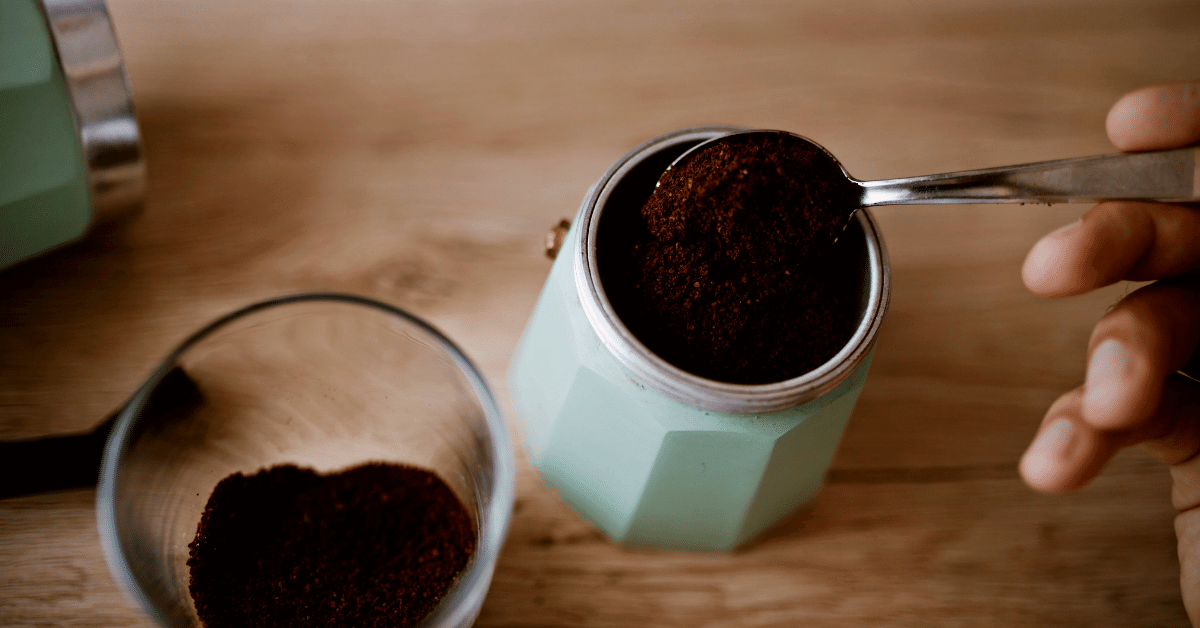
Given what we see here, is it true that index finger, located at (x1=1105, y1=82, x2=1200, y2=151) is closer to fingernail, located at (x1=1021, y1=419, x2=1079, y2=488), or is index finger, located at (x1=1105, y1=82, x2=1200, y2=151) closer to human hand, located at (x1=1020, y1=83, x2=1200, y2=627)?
human hand, located at (x1=1020, y1=83, x2=1200, y2=627)

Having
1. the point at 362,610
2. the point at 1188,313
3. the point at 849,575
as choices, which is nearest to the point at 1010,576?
the point at 849,575

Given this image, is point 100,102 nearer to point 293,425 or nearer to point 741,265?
point 293,425

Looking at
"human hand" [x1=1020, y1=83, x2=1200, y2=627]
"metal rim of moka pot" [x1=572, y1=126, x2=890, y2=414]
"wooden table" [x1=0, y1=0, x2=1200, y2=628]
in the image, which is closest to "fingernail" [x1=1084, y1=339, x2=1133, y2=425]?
"human hand" [x1=1020, y1=83, x2=1200, y2=627]

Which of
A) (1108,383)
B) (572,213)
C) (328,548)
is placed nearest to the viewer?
(1108,383)

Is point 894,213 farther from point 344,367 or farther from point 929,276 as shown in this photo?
point 344,367

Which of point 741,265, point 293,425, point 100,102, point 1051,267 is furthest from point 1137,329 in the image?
point 100,102

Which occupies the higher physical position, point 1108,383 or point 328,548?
point 1108,383
